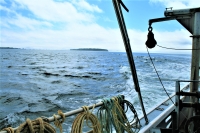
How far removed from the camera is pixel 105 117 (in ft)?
5.62

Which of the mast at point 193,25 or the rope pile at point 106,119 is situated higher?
the mast at point 193,25

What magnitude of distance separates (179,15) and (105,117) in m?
1.80

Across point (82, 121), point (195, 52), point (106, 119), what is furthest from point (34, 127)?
point (195, 52)

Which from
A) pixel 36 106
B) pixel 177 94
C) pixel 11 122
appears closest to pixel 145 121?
pixel 177 94

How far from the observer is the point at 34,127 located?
106cm

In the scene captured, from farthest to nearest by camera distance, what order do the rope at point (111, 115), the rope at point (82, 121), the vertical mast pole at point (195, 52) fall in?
the vertical mast pole at point (195, 52) → the rope at point (111, 115) → the rope at point (82, 121)

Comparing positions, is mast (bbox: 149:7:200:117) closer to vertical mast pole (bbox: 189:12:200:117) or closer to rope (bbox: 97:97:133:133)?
vertical mast pole (bbox: 189:12:200:117)

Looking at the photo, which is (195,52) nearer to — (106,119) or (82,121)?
(106,119)

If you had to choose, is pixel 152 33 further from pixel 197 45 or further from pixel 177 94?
pixel 177 94

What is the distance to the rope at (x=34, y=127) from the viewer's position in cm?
103

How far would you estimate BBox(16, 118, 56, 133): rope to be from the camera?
1032 mm

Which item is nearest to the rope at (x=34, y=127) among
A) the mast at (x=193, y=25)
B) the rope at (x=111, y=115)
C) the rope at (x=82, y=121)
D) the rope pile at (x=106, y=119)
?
the rope pile at (x=106, y=119)

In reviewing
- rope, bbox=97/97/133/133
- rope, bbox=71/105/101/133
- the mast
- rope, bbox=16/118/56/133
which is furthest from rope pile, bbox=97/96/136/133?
the mast

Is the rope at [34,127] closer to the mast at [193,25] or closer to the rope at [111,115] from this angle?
the rope at [111,115]
